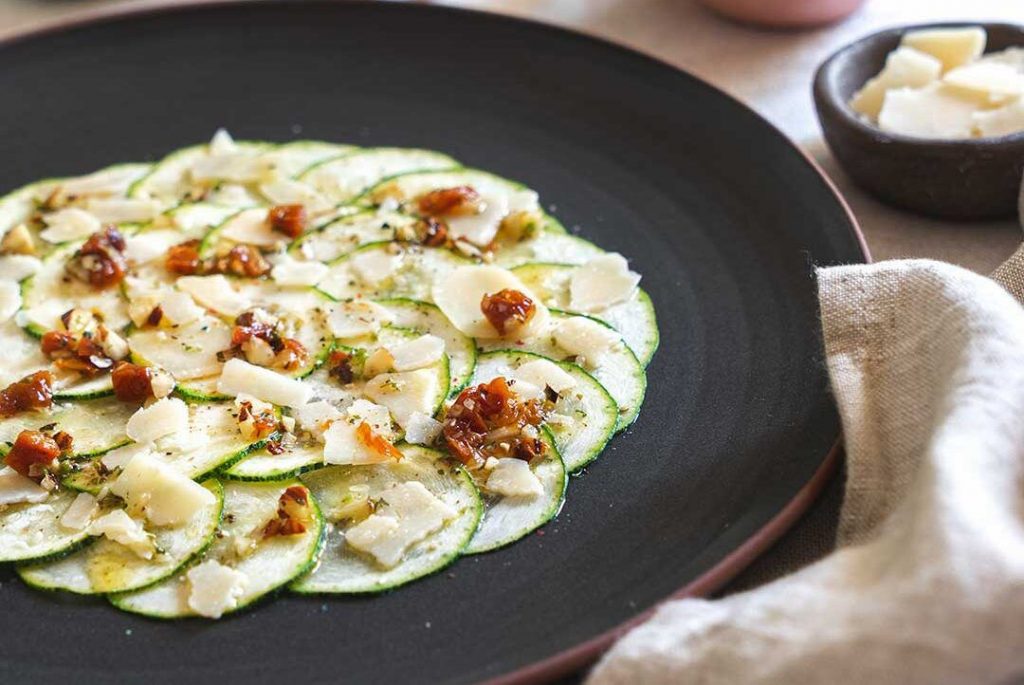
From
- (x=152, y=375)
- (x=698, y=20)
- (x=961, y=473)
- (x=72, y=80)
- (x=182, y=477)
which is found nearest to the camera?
(x=961, y=473)

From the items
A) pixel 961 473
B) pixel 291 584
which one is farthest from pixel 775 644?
pixel 291 584

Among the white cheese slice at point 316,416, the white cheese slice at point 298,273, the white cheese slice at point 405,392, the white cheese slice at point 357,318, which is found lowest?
the white cheese slice at point 405,392

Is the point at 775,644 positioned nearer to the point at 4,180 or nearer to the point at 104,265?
the point at 104,265

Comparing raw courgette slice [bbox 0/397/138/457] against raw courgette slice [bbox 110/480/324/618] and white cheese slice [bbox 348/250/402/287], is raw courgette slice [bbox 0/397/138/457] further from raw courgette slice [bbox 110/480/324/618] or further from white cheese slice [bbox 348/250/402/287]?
white cheese slice [bbox 348/250/402/287]

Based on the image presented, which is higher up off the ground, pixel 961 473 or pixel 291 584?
pixel 961 473

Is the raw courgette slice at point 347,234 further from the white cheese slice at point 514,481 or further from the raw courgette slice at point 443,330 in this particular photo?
the white cheese slice at point 514,481

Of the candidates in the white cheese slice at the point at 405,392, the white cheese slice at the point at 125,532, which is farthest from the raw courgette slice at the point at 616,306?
the white cheese slice at the point at 125,532

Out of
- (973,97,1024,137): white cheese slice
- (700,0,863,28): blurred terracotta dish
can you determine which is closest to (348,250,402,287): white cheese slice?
(973,97,1024,137): white cheese slice
